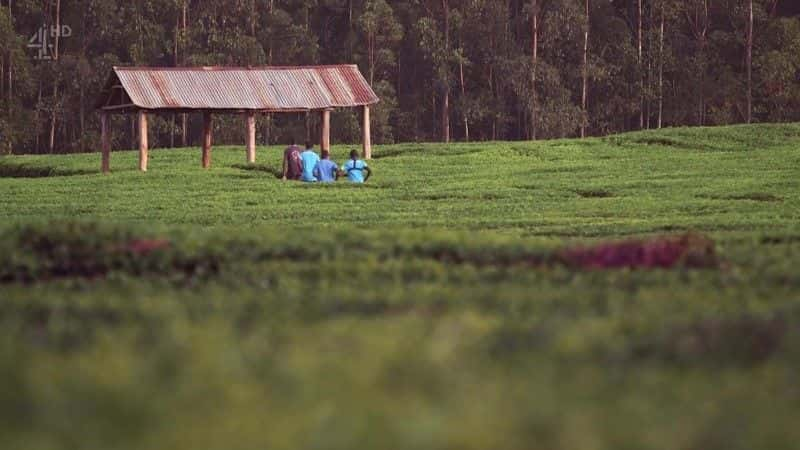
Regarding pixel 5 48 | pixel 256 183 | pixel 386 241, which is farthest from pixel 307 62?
pixel 386 241

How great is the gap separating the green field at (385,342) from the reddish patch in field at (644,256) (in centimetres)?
18

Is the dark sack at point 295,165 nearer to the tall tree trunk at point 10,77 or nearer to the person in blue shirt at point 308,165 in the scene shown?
the person in blue shirt at point 308,165

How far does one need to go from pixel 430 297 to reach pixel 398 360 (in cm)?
351

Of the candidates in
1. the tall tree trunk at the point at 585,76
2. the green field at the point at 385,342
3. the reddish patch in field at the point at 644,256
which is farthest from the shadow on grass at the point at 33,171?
the reddish patch in field at the point at 644,256

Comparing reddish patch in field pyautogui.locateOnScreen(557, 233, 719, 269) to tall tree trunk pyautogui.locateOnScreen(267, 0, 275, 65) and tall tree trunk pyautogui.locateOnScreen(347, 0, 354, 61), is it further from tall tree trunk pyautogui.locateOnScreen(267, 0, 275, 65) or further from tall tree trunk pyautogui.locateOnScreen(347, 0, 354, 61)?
tall tree trunk pyautogui.locateOnScreen(347, 0, 354, 61)

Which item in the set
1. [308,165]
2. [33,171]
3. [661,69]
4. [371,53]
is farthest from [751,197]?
[371,53]

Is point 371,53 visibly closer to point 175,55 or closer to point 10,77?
point 175,55

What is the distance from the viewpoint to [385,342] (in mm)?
8500

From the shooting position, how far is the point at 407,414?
22.0 ft

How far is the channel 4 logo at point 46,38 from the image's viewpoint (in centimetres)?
6288

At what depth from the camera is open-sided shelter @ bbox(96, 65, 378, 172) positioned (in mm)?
39875

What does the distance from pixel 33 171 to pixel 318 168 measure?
45.2ft

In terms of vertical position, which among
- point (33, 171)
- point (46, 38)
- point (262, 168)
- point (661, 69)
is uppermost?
point (46, 38)

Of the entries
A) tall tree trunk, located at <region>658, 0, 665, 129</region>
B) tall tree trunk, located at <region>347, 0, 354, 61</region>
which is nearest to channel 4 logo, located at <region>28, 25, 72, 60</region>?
tall tree trunk, located at <region>347, 0, 354, 61</region>
